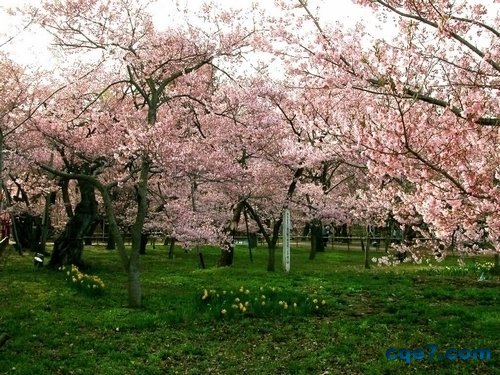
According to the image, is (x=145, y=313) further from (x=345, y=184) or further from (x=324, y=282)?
(x=345, y=184)

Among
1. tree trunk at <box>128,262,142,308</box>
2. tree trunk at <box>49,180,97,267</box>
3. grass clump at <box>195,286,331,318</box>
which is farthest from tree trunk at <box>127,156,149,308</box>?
tree trunk at <box>49,180,97,267</box>

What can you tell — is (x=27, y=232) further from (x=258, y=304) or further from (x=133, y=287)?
(x=258, y=304)

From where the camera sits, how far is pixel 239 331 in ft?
29.8

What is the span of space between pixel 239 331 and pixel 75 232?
10870 millimetres

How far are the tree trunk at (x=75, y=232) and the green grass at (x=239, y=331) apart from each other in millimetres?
4160

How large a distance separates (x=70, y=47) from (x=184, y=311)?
645 centimetres

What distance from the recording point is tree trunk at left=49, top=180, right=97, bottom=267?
18016mm


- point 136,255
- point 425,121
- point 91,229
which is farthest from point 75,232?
point 425,121

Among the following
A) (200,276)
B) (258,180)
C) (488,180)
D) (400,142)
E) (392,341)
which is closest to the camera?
(400,142)

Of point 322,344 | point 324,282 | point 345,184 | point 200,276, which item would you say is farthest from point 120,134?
point 345,184

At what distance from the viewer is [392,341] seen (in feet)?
26.9

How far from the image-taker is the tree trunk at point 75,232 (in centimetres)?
1802

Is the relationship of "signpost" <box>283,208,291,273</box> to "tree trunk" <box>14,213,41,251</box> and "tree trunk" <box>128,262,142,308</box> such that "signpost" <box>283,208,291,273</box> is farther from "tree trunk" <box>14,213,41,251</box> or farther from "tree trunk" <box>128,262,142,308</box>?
"tree trunk" <box>14,213,41,251</box>

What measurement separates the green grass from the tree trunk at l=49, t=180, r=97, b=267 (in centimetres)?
416
